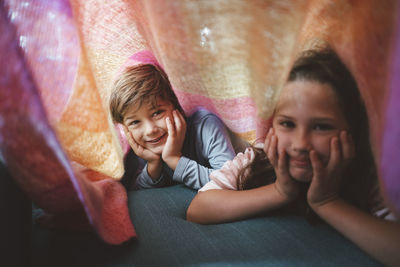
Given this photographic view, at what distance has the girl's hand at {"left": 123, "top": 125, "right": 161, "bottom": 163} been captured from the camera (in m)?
0.57

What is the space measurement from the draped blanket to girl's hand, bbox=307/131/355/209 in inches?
2.5

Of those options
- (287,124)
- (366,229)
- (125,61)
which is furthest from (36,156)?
(366,229)

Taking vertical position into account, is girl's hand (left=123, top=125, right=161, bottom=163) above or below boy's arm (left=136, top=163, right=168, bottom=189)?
above

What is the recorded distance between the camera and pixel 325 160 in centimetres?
38

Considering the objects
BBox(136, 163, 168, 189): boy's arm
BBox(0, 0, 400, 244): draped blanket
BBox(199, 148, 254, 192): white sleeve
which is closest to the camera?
BBox(0, 0, 400, 244): draped blanket

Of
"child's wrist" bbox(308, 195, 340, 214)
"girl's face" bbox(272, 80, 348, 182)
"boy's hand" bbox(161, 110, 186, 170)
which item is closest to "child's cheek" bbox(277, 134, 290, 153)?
"girl's face" bbox(272, 80, 348, 182)

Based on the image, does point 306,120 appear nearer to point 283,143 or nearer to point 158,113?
point 283,143

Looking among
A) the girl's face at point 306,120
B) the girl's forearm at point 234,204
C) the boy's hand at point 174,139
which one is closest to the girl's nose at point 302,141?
the girl's face at point 306,120

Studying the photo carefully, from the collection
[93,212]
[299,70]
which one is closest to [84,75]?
[93,212]

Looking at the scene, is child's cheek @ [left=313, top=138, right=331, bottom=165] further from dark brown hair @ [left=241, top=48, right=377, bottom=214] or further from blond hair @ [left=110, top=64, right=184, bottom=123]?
blond hair @ [left=110, top=64, right=184, bottom=123]

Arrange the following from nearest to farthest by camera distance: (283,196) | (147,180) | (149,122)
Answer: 1. (283,196)
2. (149,122)
3. (147,180)

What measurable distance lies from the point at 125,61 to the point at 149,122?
0.13 metres

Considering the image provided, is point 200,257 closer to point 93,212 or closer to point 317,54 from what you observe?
point 93,212

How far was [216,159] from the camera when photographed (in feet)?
1.91
